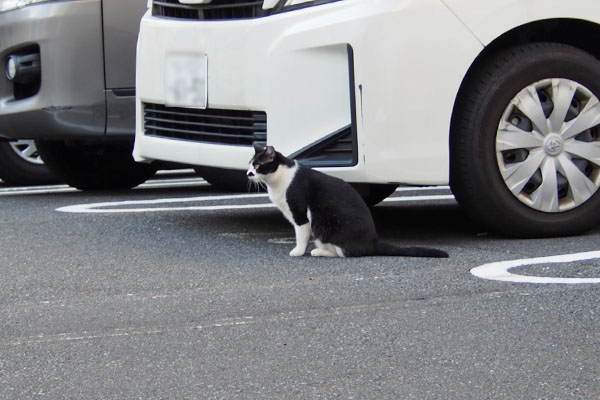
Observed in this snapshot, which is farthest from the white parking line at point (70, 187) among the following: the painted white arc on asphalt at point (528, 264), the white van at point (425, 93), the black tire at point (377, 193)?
the painted white arc on asphalt at point (528, 264)

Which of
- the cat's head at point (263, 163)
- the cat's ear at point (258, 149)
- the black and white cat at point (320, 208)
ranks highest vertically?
the cat's ear at point (258, 149)

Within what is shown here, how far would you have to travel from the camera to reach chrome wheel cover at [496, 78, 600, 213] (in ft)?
18.1

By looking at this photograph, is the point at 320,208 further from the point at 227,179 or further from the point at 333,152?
the point at 227,179

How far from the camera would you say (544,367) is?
3611 millimetres

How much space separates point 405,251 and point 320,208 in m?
0.43

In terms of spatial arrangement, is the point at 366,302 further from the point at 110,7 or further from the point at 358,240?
the point at 110,7

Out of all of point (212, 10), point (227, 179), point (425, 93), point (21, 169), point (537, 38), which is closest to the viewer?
point (425, 93)

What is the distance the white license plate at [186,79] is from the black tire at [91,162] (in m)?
2.56

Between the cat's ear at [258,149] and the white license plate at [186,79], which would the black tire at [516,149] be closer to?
the cat's ear at [258,149]

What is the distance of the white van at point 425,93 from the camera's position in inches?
210

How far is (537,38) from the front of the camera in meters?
5.72

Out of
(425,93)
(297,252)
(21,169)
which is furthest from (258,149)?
(21,169)

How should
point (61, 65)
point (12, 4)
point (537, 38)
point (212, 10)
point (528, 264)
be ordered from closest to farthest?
point (528, 264)
point (537, 38)
point (212, 10)
point (61, 65)
point (12, 4)

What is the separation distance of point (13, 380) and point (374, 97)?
7.54 feet
